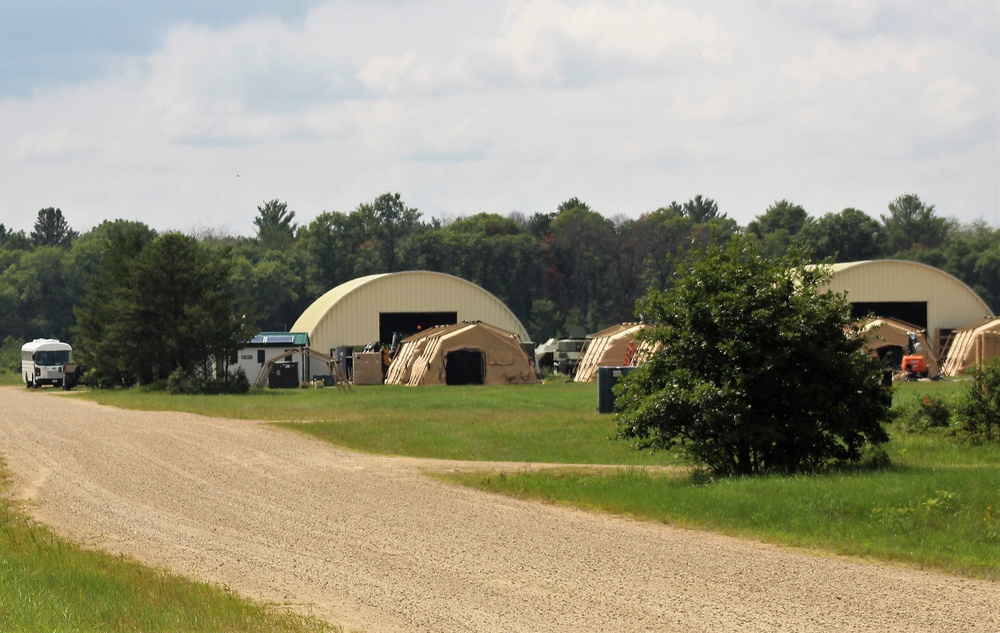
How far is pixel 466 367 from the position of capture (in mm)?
57875

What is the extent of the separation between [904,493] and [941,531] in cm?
148

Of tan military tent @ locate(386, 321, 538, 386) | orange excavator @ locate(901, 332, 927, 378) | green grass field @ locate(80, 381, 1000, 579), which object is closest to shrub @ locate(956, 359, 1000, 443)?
green grass field @ locate(80, 381, 1000, 579)

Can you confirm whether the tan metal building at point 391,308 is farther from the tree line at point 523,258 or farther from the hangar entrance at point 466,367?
the tree line at point 523,258

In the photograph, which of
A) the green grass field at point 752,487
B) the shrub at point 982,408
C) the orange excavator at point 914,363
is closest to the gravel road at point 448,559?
the green grass field at point 752,487

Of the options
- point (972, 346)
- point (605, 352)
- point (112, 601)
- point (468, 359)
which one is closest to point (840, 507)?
point (112, 601)

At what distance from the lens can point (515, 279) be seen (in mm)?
110000

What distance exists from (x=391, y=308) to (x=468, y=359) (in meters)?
13.3

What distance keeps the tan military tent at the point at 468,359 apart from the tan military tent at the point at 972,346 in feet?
69.8

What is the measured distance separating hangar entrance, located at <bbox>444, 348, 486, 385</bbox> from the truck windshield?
75.0 feet

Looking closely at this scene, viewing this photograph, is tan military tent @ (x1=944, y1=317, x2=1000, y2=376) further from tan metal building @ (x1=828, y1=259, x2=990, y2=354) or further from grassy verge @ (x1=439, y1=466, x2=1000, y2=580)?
grassy verge @ (x1=439, y1=466, x2=1000, y2=580)

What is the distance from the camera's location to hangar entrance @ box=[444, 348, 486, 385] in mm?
57469

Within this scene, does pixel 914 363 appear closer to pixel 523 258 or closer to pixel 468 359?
pixel 468 359

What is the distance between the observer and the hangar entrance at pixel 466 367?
5747cm

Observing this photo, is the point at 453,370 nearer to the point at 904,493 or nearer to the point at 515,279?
the point at 904,493
